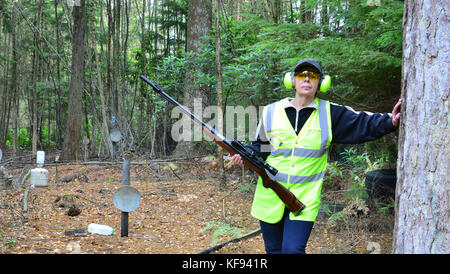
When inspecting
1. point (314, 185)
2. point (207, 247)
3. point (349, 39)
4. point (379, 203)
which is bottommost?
point (207, 247)

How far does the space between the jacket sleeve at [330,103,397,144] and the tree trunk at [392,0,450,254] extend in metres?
0.28

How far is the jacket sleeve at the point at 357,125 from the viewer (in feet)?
9.41

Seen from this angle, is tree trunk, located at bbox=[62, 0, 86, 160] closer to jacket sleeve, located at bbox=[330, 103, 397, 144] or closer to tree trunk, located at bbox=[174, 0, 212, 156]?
tree trunk, located at bbox=[174, 0, 212, 156]

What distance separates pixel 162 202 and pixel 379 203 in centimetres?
437

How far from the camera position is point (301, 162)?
3.01m

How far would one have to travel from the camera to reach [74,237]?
17.8ft

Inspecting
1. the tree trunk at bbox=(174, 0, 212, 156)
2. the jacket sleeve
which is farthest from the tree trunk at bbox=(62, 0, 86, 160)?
the jacket sleeve

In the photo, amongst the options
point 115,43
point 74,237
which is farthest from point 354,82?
point 115,43

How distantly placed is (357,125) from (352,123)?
1.7 inches

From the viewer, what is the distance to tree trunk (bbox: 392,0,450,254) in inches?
92.7

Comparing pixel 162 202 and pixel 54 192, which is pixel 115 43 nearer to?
pixel 54 192

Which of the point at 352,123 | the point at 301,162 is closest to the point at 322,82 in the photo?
the point at 352,123

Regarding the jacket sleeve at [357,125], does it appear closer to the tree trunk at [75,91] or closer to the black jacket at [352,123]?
the black jacket at [352,123]

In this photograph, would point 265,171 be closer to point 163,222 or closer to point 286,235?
point 286,235
